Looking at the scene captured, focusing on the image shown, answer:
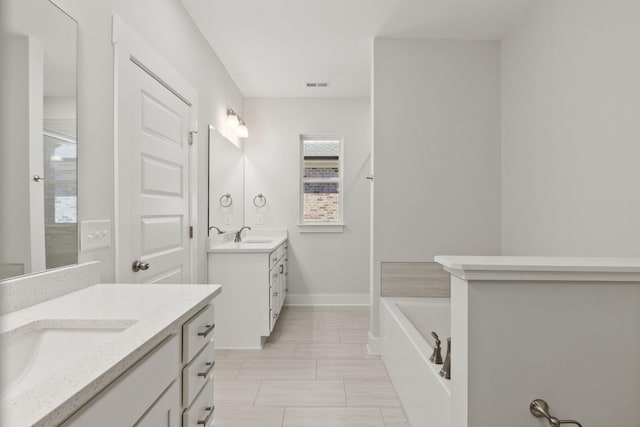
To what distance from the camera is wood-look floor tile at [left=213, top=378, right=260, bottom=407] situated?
211 centimetres

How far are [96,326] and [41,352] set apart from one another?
14 cm

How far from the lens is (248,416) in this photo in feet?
6.42

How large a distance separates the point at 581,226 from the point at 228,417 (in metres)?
2.28

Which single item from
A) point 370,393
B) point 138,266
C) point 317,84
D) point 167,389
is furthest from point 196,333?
point 317,84

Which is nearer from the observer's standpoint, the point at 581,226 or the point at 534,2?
the point at 581,226

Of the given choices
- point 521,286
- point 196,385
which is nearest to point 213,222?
point 196,385

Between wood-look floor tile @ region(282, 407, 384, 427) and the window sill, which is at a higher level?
the window sill

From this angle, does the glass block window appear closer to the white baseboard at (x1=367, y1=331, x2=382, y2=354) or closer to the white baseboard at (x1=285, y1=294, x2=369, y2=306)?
the white baseboard at (x1=285, y1=294, x2=369, y2=306)

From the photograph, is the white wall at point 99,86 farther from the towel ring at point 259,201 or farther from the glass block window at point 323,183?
the glass block window at point 323,183

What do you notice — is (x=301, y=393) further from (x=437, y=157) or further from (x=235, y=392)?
(x=437, y=157)

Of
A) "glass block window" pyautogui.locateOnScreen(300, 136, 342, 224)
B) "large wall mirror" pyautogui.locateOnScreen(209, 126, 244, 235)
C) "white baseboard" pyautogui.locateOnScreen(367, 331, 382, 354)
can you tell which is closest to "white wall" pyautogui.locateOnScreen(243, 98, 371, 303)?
"glass block window" pyautogui.locateOnScreen(300, 136, 342, 224)

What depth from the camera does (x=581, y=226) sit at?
1985 millimetres

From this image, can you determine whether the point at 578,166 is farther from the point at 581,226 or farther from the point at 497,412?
the point at 497,412

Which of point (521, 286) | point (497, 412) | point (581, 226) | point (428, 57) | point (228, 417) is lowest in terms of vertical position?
point (228, 417)
